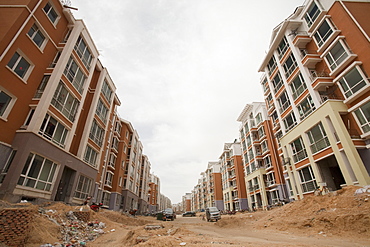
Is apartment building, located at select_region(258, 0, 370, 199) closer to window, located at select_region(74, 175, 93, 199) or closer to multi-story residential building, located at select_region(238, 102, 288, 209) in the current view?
multi-story residential building, located at select_region(238, 102, 288, 209)

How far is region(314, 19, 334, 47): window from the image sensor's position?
58.2 feet

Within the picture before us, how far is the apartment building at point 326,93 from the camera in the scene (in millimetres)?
14125

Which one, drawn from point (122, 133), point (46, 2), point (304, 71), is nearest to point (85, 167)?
point (46, 2)

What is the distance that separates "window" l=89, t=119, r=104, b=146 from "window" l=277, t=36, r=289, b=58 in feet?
84.9

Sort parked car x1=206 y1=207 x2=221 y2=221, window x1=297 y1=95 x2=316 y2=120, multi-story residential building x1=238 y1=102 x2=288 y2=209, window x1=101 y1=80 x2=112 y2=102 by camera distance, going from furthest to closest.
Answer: multi-story residential building x1=238 y1=102 x2=288 y2=209 < window x1=101 y1=80 x2=112 y2=102 < parked car x1=206 y1=207 x2=221 y2=221 < window x1=297 y1=95 x2=316 y2=120

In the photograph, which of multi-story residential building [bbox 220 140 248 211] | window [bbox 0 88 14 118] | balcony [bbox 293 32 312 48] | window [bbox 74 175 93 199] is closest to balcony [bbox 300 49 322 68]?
balcony [bbox 293 32 312 48]

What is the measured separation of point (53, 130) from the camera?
15.3 meters

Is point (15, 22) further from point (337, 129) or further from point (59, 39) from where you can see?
point (337, 129)

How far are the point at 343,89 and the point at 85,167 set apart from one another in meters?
26.7

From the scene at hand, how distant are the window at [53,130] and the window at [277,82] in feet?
85.3

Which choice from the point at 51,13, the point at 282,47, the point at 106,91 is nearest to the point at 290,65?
the point at 282,47

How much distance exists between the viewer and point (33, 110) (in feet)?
45.8

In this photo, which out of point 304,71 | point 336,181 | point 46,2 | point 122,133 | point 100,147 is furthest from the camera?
point 122,133

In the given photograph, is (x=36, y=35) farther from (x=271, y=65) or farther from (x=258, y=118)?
(x=258, y=118)
